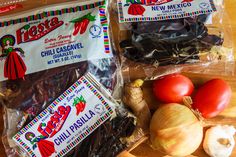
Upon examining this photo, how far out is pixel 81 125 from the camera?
2.55 ft

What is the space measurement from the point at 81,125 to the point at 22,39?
275 millimetres

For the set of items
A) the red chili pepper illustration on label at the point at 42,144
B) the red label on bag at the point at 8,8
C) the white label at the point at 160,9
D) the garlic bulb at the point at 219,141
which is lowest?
the garlic bulb at the point at 219,141

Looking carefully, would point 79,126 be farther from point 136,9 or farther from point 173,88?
point 136,9

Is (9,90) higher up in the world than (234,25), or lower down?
lower down

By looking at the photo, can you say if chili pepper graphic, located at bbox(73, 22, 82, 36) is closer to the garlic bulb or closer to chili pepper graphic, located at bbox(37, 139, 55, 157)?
chili pepper graphic, located at bbox(37, 139, 55, 157)

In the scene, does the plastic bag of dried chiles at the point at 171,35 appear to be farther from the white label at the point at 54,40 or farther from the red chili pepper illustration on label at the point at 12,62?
the red chili pepper illustration on label at the point at 12,62

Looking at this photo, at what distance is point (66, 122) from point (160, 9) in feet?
1.33

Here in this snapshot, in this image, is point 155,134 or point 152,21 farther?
point 152,21

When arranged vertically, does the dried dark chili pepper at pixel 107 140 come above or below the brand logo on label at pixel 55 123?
below

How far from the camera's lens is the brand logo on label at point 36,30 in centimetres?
81

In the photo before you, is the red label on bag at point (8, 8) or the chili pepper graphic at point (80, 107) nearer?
the chili pepper graphic at point (80, 107)

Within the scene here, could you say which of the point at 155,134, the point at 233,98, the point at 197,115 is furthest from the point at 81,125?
the point at 233,98

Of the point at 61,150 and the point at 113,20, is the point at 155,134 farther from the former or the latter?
the point at 113,20

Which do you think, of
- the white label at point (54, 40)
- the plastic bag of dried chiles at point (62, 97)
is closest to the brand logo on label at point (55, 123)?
the plastic bag of dried chiles at point (62, 97)
